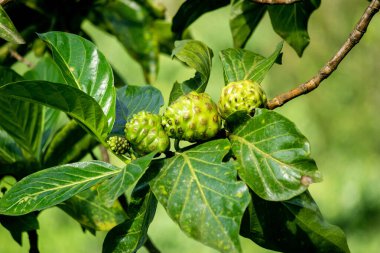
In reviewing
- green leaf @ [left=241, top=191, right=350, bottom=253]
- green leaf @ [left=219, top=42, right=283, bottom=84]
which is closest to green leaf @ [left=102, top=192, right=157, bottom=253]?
green leaf @ [left=241, top=191, right=350, bottom=253]

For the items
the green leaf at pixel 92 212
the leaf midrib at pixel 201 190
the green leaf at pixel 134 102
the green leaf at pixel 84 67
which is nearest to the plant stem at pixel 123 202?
the green leaf at pixel 92 212

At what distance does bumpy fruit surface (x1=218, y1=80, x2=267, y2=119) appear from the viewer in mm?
984

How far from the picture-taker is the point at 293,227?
102 centimetres

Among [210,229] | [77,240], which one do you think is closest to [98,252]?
[77,240]

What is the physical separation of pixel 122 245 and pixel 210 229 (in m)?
0.22

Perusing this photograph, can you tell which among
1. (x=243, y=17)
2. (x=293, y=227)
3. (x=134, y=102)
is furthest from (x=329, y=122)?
(x=293, y=227)

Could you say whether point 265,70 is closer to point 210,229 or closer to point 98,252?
point 210,229

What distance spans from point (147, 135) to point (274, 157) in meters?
0.22

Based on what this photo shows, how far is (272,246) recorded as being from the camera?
102 centimetres

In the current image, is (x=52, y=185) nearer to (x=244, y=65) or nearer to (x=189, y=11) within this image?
(x=244, y=65)

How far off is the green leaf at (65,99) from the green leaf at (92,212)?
37 centimetres

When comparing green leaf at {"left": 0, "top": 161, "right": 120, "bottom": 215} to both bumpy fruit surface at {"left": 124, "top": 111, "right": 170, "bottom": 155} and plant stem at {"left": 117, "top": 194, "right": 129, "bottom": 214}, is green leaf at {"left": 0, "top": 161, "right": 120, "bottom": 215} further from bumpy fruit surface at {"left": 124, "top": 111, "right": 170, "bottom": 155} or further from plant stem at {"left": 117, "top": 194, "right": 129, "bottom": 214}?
plant stem at {"left": 117, "top": 194, "right": 129, "bottom": 214}

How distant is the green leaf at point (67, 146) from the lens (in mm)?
1482

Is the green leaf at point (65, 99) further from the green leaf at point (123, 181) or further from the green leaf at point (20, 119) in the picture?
the green leaf at point (20, 119)
